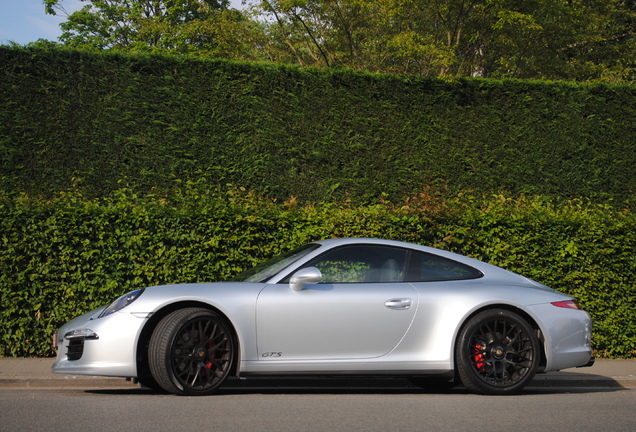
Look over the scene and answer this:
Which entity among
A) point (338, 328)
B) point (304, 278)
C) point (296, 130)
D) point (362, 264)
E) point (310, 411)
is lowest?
point (310, 411)

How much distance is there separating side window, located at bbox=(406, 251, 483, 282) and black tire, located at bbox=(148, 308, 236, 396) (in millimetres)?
1769

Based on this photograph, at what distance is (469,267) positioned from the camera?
23.9 ft

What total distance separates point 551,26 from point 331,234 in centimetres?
1242

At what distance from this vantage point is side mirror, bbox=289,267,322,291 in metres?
6.48

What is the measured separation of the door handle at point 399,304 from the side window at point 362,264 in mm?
291

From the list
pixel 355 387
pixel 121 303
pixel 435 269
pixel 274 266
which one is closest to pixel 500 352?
pixel 435 269

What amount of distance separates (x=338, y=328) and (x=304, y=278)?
1.77 ft

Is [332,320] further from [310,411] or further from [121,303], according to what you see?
[121,303]

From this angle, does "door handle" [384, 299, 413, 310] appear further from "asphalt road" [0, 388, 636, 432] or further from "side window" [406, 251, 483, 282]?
"asphalt road" [0, 388, 636, 432]

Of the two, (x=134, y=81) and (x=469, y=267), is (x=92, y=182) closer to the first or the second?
(x=134, y=81)

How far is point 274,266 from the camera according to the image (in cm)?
730

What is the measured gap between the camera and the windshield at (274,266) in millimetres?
7060

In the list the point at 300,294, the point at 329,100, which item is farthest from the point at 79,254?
the point at 329,100

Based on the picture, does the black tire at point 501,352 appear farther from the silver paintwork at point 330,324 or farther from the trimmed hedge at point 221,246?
the trimmed hedge at point 221,246
